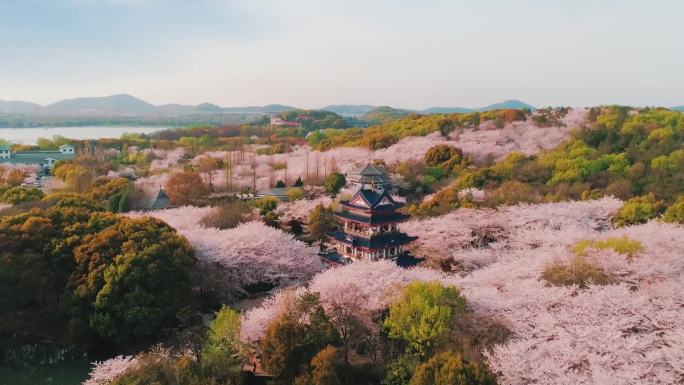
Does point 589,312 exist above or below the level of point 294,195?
above

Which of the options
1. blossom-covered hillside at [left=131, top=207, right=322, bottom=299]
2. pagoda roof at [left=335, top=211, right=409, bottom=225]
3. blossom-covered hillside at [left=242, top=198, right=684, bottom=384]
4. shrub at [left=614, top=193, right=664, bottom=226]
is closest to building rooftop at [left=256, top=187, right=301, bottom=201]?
blossom-covered hillside at [left=131, top=207, right=322, bottom=299]

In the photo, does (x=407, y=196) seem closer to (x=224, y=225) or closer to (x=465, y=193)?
(x=465, y=193)

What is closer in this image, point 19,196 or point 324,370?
point 324,370

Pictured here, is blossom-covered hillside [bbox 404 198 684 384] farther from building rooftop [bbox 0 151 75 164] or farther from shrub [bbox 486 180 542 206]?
building rooftop [bbox 0 151 75 164]

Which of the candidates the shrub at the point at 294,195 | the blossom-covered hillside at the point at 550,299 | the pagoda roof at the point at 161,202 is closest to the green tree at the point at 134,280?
the blossom-covered hillside at the point at 550,299

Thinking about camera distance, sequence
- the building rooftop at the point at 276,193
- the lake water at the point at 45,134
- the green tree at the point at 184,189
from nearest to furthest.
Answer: the green tree at the point at 184,189
the building rooftop at the point at 276,193
the lake water at the point at 45,134

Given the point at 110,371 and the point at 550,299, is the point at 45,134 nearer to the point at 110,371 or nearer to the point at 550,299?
the point at 110,371

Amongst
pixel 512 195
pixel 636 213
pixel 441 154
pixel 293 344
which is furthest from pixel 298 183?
pixel 293 344

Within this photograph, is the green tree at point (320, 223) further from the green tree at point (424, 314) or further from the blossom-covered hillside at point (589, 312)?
the green tree at point (424, 314)
